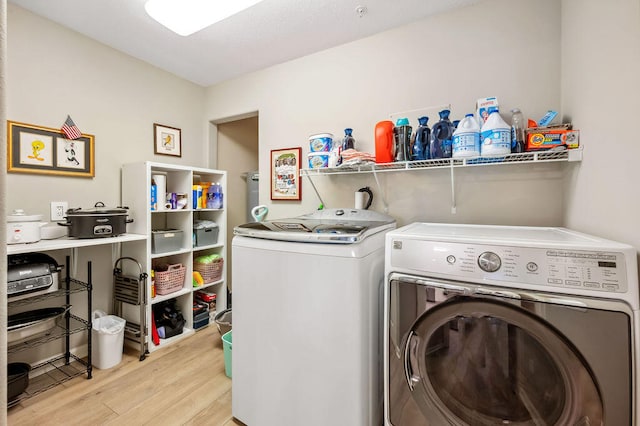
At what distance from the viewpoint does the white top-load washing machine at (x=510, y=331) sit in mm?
770

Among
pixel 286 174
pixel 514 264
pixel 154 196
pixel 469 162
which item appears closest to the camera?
pixel 514 264

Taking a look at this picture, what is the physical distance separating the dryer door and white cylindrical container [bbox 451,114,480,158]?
814mm

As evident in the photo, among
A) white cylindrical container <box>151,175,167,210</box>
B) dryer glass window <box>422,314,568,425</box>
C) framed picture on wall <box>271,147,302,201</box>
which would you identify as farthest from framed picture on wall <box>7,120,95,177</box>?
dryer glass window <box>422,314,568,425</box>

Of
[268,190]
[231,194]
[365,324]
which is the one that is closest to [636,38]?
[365,324]

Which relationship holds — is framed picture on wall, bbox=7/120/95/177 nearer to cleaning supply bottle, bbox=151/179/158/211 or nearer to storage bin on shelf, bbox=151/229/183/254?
cleaning supply bottle, bbox=151/179/158/211

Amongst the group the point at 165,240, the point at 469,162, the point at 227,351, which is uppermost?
the point at 469,162

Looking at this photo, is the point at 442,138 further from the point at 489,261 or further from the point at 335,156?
the point at 489,261

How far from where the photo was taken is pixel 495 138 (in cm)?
134

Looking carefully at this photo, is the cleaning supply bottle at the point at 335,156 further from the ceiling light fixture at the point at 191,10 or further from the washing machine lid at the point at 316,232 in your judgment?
the ceiling light fixture at the point at 191,10

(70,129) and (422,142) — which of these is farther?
(70,129)

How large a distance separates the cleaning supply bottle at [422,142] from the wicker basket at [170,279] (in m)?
2.15

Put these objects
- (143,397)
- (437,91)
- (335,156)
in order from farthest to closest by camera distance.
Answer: (335,156)
(437,91)
(143,397)

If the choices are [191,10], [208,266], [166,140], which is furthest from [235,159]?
[191,10]

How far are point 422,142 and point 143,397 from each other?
2.32 meters
